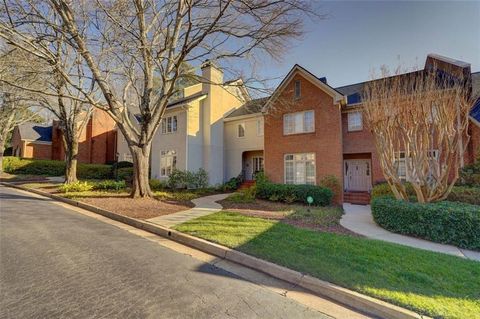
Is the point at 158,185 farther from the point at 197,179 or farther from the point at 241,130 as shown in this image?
the point at 241,130

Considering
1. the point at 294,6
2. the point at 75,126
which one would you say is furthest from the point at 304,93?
the point at 75,126

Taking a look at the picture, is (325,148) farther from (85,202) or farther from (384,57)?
(85,202)

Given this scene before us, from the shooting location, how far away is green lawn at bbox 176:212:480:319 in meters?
3.80

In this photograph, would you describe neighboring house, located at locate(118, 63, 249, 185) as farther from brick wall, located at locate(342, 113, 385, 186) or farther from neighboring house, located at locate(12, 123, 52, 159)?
neighboring house, located at locate(12, 123, 52, 159)

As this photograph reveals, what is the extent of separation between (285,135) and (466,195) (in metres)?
9.18

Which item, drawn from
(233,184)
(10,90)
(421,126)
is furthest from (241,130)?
(10,90)

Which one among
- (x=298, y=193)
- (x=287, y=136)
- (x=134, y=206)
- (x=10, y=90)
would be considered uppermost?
(x=10, y=90)

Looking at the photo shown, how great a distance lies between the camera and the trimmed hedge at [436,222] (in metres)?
6.83

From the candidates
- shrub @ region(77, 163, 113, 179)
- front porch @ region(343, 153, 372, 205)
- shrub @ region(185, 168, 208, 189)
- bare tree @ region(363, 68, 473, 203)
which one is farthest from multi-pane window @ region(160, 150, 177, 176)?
bare tree @ region(363, 68, 473, 203)

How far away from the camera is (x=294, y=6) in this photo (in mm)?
9203

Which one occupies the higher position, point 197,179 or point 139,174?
point 139,174

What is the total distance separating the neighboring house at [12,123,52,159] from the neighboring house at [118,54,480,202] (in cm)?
2112

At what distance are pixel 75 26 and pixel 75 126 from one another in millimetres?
9756

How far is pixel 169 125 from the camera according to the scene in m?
21.1
